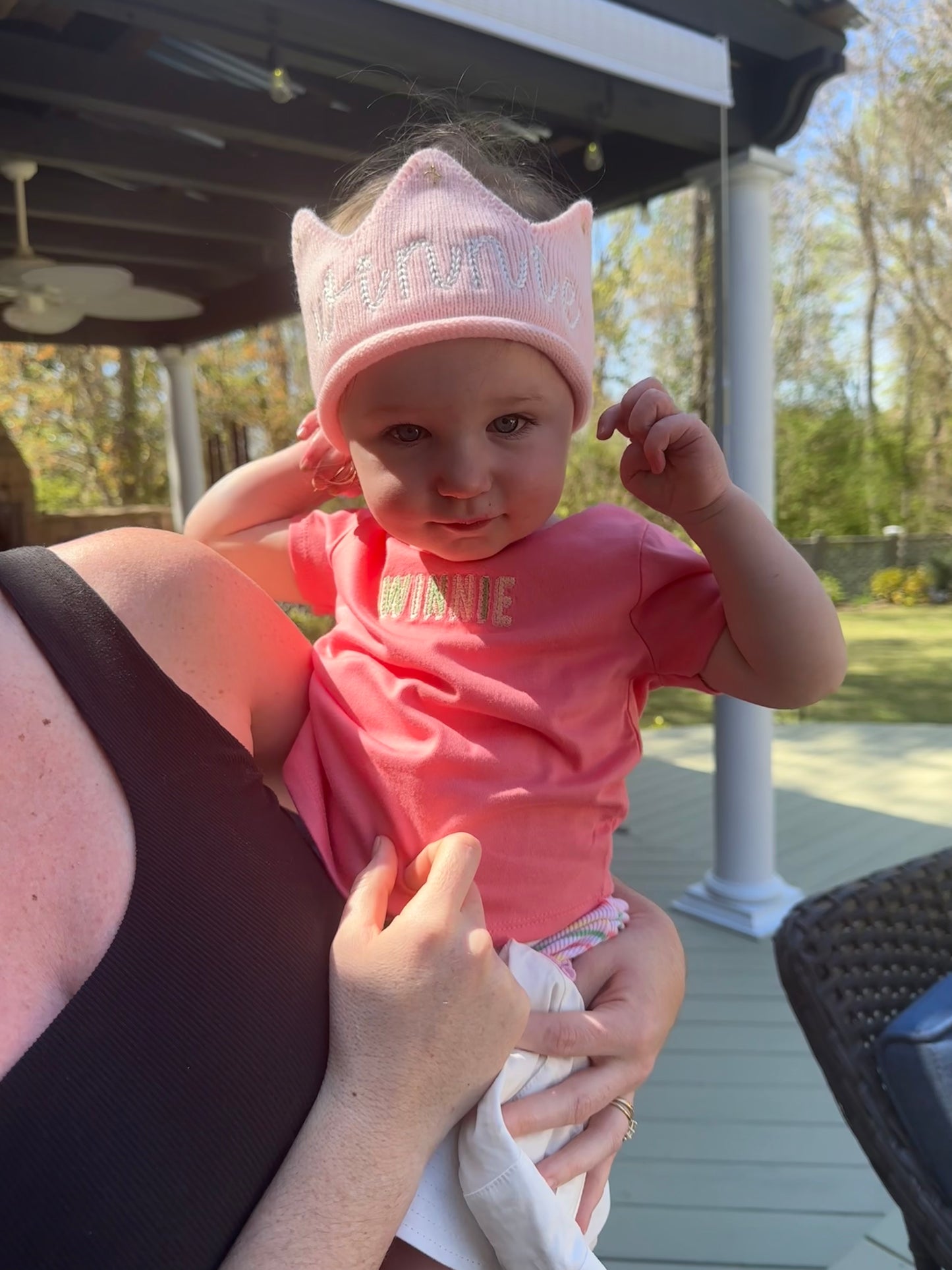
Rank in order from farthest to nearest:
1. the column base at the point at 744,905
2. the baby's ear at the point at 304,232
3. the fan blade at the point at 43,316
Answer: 1. the fan blade at the point at 43,316
2. the column base at the point at 744,905
3. the baby's ear at the point at 304,232

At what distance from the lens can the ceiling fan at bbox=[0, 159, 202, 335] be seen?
3.44 metres

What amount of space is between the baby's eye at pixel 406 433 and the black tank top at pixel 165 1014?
37 cm

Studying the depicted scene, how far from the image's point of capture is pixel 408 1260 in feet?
3.02

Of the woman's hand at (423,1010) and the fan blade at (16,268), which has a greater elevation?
the fan blade at (16,268)

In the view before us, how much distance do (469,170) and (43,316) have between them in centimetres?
357

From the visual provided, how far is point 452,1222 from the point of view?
3.00 feet

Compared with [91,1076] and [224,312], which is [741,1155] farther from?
[224,312]

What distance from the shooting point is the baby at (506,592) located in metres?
1.01

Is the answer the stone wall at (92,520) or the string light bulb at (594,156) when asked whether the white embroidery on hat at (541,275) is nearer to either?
the string light bulb at (594,156)

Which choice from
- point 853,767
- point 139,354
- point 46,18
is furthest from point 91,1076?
point 139,354

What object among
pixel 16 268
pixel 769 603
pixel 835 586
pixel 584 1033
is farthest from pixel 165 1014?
pixel 835 586

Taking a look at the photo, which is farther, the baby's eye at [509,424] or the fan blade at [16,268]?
the fan blade at [16,268]

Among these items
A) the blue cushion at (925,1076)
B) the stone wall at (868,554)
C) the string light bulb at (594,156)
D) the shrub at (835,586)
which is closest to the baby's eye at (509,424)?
the blue cushion at (925,1076)

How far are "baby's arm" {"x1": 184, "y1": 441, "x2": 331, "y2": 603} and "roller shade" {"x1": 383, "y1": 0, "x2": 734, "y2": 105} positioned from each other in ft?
4.81
